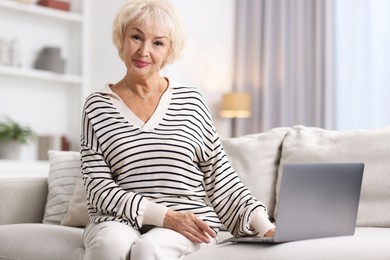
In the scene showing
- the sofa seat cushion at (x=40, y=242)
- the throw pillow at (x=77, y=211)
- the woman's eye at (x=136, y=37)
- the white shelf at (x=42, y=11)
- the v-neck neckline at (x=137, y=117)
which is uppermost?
the white shelf at (x=42, y=11)

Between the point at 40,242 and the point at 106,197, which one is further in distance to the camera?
the point at 40,242

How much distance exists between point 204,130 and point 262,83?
3.45 m

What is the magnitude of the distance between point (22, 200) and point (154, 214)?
1006 millimetres

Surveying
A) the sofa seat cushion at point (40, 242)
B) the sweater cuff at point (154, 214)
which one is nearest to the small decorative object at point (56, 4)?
the sofa seat cushion at point (40, 242)

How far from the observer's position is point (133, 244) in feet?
6.31

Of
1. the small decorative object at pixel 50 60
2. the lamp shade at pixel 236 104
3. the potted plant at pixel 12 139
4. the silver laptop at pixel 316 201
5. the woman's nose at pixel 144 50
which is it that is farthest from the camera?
the lamp shade at pixel 236 104

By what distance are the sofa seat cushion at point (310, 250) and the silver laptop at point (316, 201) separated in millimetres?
27

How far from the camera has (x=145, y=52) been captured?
7.07 feet

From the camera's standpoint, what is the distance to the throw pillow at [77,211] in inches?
107

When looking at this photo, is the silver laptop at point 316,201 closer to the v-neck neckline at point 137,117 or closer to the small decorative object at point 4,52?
the v-neck neckline at point 137,117

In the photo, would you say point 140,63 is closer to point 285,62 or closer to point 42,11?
point 42,11

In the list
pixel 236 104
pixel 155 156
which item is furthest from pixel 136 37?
pixel 236 104

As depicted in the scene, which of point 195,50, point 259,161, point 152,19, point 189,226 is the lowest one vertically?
point 189,226

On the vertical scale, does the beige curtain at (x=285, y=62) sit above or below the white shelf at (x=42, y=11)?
below
